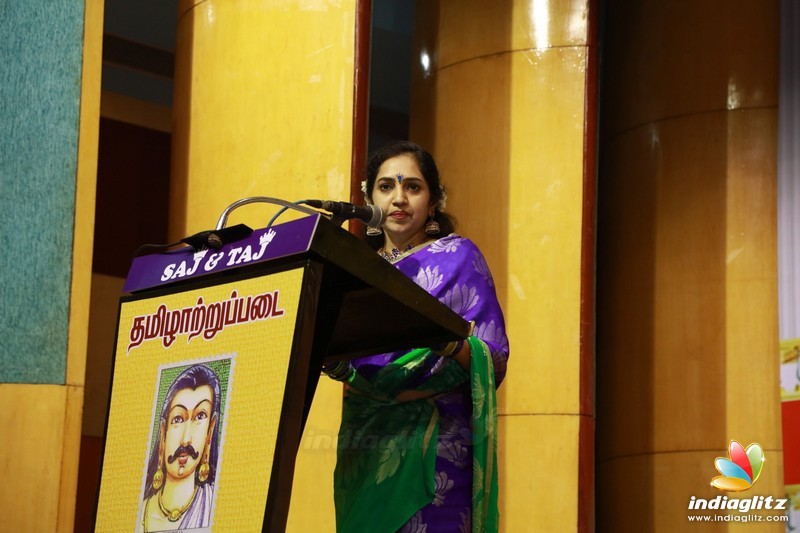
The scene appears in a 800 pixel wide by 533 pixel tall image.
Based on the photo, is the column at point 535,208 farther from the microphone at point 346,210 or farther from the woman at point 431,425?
the microphone at point 346,210

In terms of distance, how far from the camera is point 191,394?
4.03 ft

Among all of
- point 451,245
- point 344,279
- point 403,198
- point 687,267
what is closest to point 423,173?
point 403,198

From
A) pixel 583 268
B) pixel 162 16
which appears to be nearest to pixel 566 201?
pixel 583 268

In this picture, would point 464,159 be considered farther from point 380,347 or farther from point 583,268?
point 380,347

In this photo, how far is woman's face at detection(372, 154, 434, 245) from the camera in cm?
192

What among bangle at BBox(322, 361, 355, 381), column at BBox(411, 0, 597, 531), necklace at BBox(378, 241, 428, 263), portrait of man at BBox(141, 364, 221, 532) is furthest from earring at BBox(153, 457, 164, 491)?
column at BBox(411, 0, 597, 531)

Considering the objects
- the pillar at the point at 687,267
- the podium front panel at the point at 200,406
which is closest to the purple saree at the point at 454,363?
the podium front panel at the point at 200,406

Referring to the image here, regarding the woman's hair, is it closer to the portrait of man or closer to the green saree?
the green saree

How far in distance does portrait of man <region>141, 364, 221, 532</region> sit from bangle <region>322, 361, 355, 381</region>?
1.21 ft

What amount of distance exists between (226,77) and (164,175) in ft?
5.75

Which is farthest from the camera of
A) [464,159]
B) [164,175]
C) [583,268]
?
[164,175]

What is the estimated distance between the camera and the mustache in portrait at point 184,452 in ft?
3.93

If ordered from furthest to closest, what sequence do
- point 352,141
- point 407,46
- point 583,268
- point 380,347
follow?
point 407,46 < point 583,268 < point 352,141 < point 380,347

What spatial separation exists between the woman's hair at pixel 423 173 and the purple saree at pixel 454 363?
0.14 meters
